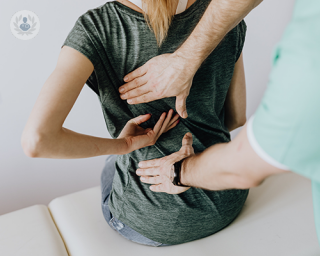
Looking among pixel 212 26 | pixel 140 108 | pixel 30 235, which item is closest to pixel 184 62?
pixel 212 26

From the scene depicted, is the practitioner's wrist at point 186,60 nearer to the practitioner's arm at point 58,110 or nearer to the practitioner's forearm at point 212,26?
the practitioner's forearm at point 212,26

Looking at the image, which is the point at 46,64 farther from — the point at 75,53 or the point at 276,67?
the point at 276,67

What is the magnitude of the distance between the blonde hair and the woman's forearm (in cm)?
37

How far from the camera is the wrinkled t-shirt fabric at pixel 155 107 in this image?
0.77 m

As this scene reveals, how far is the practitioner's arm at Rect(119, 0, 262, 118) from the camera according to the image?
0.73 meters

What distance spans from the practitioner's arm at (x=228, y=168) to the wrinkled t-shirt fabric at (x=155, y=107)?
172 millimetres

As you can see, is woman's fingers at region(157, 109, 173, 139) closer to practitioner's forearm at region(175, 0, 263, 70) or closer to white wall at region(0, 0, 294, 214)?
practitioner's forearm at region(175, 0, 263, 70)

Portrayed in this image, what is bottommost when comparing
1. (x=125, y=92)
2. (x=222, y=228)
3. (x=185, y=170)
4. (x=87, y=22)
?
(x=222, y=228)

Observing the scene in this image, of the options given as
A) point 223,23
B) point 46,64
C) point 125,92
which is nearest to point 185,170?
point 125,92

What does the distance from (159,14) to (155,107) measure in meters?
0.32

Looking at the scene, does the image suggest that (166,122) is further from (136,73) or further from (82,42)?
(82,42)

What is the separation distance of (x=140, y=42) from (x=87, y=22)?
0.16 m

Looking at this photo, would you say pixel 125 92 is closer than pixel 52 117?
No

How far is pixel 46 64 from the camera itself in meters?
1.46
